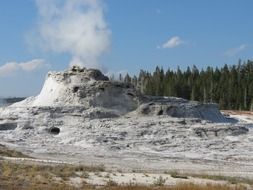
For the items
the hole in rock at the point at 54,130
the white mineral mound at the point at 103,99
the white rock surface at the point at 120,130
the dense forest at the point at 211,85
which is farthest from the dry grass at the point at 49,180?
the dense forest at the point at 211,85

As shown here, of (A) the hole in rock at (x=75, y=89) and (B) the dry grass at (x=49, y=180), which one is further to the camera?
(A) the hole in rock at (x=75, y=89)

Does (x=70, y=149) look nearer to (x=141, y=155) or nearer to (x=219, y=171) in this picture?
(x=141, y=155)

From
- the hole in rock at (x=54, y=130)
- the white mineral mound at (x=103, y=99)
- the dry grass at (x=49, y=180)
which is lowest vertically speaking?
the dry grass at (x=49, y=180)

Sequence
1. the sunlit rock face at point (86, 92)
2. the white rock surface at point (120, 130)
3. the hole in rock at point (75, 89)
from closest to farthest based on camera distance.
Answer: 1. the white rock surface at point (120, 130)
2. the sunlit rock face at point (86, 92)
3. the hole in rock at point (75, 89)

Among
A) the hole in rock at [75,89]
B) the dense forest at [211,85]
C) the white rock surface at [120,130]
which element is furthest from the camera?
the dense forest at [211,85]

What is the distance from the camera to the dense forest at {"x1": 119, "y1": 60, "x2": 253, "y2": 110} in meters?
89.0

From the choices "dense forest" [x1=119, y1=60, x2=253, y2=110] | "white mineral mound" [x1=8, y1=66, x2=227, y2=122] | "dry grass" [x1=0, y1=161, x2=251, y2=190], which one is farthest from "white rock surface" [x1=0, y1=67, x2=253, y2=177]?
"dense forest" [x1=119, y1=60, x2=253, y2=110]

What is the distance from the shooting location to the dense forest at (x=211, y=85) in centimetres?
8900

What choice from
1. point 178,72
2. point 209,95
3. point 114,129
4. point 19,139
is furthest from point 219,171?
point 178,72

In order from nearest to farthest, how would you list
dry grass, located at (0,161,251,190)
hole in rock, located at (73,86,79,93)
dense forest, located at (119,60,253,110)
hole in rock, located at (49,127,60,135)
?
dry grass, located at (0,161,251,190), hole in rock, located at (49,127,60,135), hole in rock, located at (73,86,79,93), dense forest, located at (119,60,253,110)

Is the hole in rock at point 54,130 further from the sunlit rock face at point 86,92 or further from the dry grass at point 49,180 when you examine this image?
the dry grass at point 49,180

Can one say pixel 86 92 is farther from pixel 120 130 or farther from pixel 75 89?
pixel 120 130

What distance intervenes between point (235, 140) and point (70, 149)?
10165 mm

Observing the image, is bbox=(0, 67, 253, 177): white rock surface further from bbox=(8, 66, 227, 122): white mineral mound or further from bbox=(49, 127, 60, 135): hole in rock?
bbox=(49, 127, 60, 135): hole in rock
